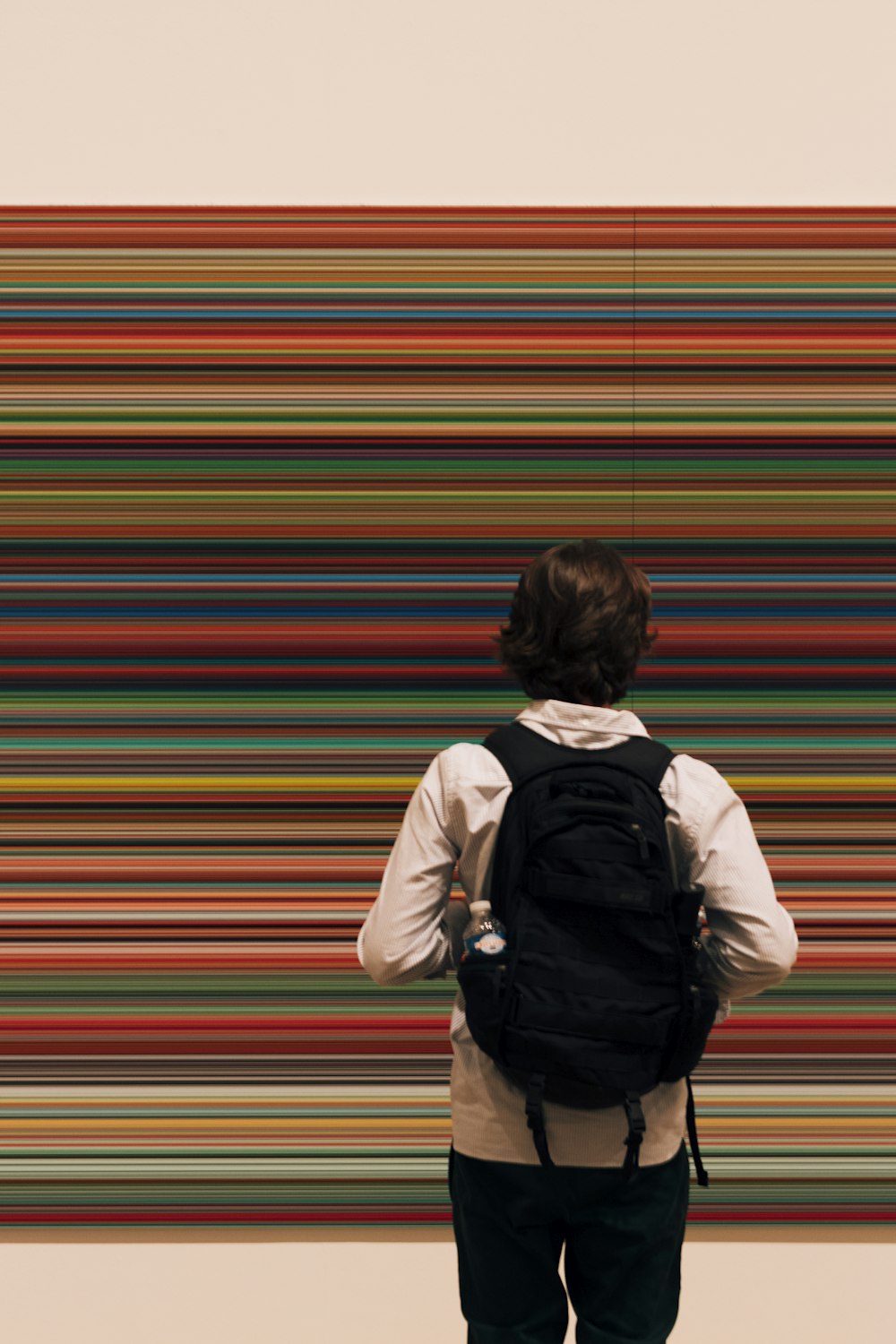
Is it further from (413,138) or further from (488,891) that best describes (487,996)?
(413,138)

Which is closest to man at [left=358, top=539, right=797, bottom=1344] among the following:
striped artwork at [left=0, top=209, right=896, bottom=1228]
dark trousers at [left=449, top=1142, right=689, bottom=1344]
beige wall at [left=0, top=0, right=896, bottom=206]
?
dark trousers at [left=449, top=1142, right=689, bottom=1344]

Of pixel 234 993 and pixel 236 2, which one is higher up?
pixel 236 2

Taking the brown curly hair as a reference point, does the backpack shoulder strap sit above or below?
below

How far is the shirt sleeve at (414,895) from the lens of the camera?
1.47m

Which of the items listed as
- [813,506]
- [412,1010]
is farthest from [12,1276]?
[813,506]

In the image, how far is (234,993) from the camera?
2307mm

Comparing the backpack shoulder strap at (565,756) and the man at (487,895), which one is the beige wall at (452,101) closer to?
the man at (487,895)

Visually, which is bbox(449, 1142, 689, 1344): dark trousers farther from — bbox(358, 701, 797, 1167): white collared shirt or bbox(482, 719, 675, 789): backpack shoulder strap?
bbox(482, 719, 675, 789): backpack shoulder strap

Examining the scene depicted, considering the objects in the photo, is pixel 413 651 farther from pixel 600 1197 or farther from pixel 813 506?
pixel 600 1197

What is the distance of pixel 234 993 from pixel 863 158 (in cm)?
206

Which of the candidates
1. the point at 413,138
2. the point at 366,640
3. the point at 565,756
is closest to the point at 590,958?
the point at 565,756

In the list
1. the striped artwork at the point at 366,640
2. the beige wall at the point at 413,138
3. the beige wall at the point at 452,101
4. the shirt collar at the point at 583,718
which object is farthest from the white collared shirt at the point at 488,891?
the beige wall at the point at 452,101

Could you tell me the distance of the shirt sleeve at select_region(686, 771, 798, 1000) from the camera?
145cm

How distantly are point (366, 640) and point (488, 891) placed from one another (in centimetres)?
92
